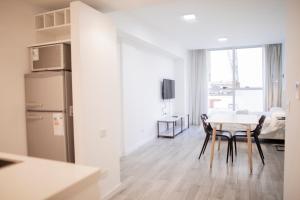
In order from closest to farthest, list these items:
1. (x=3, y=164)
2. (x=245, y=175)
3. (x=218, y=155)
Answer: (x=3, y=164), (x=245, y=175), (x=218, y=155)

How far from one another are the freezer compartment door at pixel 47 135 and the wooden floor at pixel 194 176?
94 cm

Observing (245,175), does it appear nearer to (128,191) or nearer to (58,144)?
(128,191)

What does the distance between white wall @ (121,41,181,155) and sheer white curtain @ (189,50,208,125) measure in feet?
5.68

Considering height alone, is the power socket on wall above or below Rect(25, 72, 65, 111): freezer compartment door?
below

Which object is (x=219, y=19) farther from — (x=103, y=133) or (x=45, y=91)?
(x=45, y=91)

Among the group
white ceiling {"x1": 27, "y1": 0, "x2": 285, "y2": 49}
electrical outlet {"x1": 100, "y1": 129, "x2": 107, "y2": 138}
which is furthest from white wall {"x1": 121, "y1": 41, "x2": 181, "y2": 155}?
electrical outlet {"x1": 100, "y1": 129, "x2": 107, "y2": 138}

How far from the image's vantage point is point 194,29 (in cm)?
532

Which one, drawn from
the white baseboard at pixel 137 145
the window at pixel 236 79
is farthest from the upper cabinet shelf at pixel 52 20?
the window at pixel 236 79

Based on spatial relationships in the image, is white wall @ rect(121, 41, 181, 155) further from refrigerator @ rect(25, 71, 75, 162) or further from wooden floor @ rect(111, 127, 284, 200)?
refrigerator @ rect(25, 71, 75, 162)

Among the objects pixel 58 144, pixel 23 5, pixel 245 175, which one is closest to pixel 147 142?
pixel 245 175

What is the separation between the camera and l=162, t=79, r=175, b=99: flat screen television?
6.67 meters

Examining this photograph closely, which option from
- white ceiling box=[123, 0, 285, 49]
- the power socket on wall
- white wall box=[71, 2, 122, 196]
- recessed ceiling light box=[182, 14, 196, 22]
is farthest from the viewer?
recessed ceiling light box=[182, 14, 196, 22]

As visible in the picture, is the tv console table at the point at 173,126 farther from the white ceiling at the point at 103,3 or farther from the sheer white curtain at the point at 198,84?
the white ceiling at the point at 103,3

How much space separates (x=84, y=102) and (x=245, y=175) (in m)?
2.67
